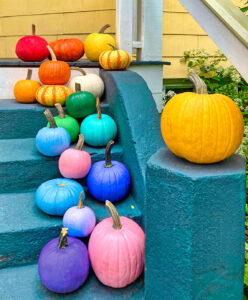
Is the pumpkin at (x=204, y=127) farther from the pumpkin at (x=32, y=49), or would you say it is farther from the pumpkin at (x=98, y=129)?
the pumpkin at (x=32, y=49)

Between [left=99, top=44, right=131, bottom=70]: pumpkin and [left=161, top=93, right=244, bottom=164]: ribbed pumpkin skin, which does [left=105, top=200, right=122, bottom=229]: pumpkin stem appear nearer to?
[left=161, top=93, right=244, bottom=164]: ribbed pumpkin skin

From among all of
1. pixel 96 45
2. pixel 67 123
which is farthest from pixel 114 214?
pixel 96 45

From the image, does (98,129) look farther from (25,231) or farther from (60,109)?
(25,231)

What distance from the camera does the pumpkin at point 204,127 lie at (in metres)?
1.39

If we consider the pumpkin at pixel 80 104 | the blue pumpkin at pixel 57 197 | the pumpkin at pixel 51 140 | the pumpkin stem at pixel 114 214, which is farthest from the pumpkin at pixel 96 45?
the pumpkin stem at pixel 114 214

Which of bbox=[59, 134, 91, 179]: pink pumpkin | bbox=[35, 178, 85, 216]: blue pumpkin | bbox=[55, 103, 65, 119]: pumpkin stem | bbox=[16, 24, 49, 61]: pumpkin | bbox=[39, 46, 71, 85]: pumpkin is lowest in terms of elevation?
bbox=[35, 178, 85, 216]: blue pumpkin

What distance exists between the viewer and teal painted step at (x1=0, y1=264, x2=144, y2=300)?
1.83 metres

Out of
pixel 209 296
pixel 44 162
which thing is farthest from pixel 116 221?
pixel 44 162

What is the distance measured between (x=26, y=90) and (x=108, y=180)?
4.49ft

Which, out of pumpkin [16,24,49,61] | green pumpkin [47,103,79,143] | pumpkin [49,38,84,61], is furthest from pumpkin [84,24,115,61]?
green pumpkin [47,103,79,143]

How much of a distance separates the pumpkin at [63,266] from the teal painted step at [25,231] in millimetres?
223

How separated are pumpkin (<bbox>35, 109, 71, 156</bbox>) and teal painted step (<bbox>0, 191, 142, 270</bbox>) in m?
0.43

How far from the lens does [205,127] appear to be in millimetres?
1383

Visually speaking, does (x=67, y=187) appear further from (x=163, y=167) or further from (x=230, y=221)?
(x=230, y=221)
